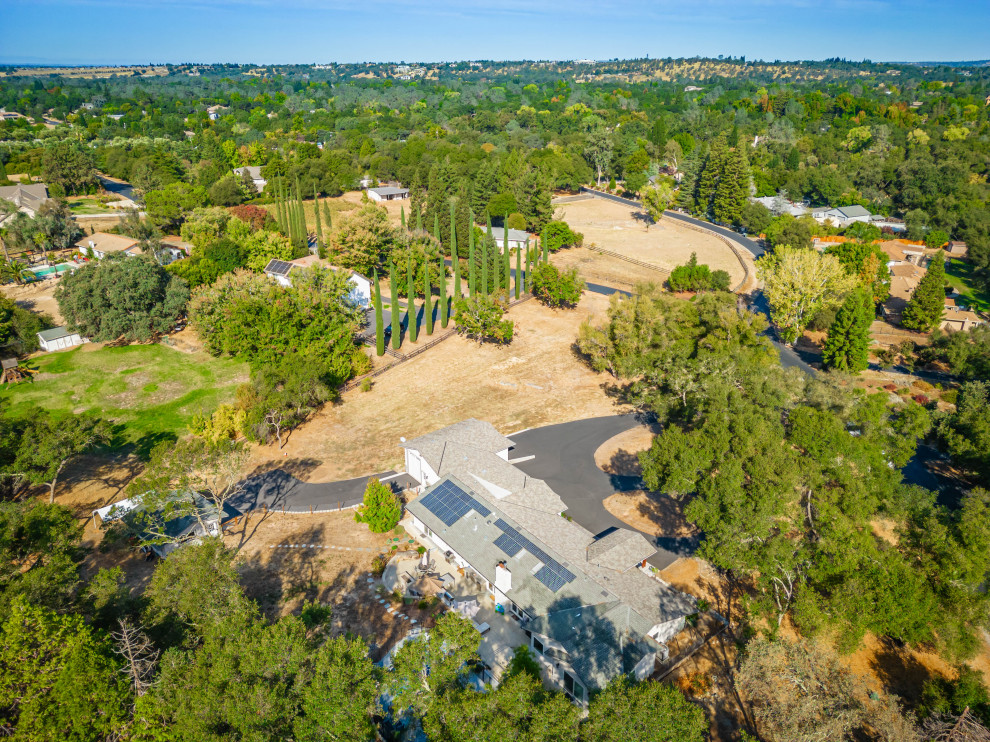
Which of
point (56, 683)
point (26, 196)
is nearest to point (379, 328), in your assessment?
point (56, 683)

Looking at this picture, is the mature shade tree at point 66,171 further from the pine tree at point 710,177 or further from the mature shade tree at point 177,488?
the pine tree at point 710,177

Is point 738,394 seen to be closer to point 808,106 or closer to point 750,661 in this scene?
point 750,661

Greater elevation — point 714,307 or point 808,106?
point 808,106

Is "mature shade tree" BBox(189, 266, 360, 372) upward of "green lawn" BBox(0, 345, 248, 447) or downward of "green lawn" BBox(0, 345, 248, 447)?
upward

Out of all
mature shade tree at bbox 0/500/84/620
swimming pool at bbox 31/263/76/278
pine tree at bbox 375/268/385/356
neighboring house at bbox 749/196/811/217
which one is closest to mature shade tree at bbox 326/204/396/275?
pine tree at bbox 375/268/385/356

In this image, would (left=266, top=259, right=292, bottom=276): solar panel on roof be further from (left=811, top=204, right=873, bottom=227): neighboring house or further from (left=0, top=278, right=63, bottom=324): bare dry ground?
(left=811, top=204, right=873, bottom=227): neighboring house

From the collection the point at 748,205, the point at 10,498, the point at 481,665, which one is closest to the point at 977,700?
the point at 481,665

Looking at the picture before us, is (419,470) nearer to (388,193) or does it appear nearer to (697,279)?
(697,279)
